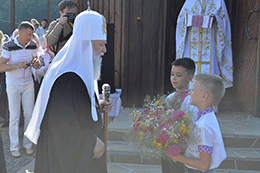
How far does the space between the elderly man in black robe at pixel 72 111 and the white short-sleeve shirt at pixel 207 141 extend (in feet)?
2.19

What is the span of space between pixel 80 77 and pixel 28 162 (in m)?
3.13

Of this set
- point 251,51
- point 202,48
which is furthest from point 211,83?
point 251,51

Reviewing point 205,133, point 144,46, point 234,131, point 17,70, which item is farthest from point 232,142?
point 17,70

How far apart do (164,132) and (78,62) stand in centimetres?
82

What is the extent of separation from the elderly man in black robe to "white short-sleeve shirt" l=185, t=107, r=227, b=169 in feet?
2.19

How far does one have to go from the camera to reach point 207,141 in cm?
240

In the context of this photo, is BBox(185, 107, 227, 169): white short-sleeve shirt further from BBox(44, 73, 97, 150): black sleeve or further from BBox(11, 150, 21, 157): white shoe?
BBox(11, 150, 21, 157): white shoe

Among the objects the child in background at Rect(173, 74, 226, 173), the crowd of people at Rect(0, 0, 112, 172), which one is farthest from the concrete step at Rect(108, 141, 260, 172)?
the child in background at Rect(173, 74, 226, 173)

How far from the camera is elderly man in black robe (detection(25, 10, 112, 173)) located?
98.2 inches

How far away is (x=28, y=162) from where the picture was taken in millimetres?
5219

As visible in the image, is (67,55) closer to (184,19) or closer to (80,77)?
(80,77)

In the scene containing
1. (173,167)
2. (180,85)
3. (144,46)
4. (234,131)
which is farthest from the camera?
(144,46)

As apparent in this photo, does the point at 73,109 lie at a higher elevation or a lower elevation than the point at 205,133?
higher

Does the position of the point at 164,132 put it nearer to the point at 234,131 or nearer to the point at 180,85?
the point at 180,85
